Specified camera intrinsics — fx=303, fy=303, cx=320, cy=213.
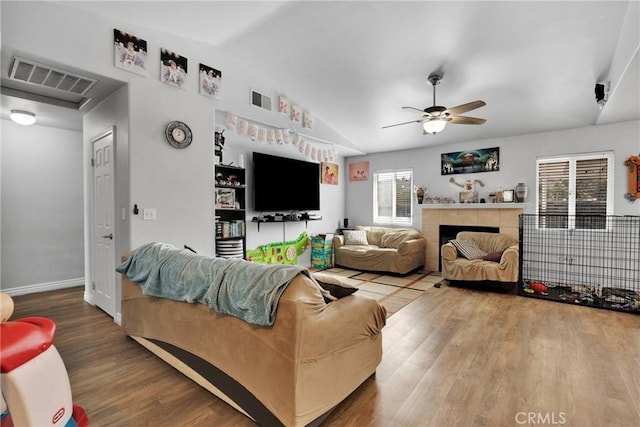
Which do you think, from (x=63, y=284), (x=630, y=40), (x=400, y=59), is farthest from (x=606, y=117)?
(x=63, y=284)

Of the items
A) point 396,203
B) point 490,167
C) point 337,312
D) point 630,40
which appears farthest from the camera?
point 396,203

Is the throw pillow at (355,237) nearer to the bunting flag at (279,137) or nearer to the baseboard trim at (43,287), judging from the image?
the bunting flag at (279,137)

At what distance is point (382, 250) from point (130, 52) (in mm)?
4610

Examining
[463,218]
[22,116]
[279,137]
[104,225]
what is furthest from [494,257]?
[22,116]

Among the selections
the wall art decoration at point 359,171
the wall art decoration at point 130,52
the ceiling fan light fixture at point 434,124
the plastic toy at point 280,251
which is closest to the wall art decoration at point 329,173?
the wall art decoration at point 359,171

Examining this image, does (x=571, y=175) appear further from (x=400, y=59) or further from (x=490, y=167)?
(x=400, y=59)

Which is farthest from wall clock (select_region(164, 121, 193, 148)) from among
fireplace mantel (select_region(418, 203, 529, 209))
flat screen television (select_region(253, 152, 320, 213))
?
fireplace mantel (select_region(418, 203, 529, 209))

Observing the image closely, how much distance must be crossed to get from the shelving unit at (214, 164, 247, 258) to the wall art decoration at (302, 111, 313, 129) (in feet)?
4.84

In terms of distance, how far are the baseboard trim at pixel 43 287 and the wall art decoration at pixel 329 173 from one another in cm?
451

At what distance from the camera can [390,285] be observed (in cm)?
483

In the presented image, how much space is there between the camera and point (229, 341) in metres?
1.78

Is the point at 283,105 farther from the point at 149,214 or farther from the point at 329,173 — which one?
the point at 149,214

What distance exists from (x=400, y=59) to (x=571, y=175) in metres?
3.53

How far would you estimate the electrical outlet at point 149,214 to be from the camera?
3.11 metres
